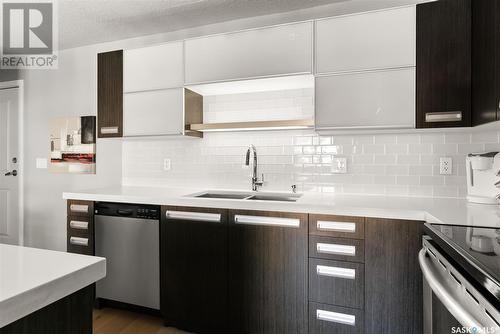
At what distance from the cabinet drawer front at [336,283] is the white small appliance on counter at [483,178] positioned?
0.89 metres

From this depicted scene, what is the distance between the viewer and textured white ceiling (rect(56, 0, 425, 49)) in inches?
92.6

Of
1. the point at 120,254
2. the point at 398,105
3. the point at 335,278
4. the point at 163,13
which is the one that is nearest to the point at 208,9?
the point at 163,13

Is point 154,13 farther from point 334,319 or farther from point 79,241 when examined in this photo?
point 334,319

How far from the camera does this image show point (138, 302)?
2.21m

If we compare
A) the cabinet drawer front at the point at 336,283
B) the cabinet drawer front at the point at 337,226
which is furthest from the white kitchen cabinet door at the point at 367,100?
the cabinet drawer front at the point at 336,283

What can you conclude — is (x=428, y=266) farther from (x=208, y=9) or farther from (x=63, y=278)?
(x=208, y=9)

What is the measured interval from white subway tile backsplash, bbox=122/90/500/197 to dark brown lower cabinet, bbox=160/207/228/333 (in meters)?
0.66

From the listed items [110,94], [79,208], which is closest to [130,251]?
[79,208]

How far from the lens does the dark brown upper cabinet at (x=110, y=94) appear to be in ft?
8.52

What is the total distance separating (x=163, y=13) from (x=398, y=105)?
2040 mm

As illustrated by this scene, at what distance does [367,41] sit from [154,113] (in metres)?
1.72

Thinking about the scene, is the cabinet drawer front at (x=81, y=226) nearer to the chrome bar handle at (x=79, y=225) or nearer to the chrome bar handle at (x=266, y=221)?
the chrome bar handle at (x=79, y=225)

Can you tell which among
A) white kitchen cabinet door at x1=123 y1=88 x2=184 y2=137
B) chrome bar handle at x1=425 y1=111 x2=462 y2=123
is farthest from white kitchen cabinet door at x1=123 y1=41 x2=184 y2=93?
chrome bar handle at x1=425 y1=111 x2=462 y2=123

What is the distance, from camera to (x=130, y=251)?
221 cm
